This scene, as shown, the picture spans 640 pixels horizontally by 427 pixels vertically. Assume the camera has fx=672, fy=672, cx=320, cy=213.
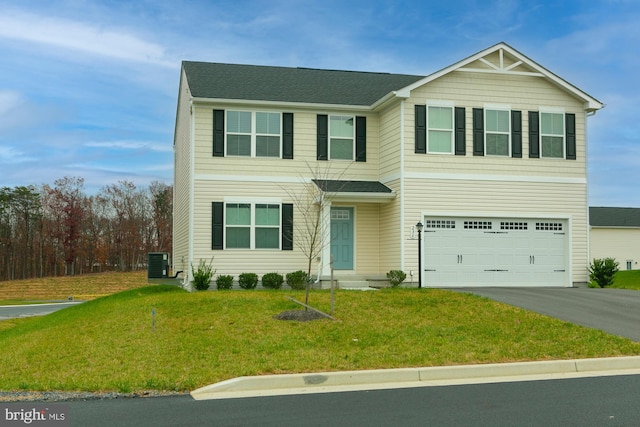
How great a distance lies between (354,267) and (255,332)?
9839mm

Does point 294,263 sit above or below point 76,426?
above

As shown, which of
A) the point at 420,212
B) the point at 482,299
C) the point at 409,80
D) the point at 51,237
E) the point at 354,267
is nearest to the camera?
the point at 482,299

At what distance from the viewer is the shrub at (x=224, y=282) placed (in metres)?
20.9

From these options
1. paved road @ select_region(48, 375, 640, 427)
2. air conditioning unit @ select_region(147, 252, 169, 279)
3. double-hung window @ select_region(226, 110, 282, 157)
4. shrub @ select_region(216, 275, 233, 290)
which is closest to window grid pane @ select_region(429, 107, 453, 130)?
double-hung window @ select_region(226, 110, 282, 157)

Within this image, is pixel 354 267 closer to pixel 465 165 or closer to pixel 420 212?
pixel 420 212

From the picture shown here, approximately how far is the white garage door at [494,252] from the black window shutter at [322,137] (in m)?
4.15

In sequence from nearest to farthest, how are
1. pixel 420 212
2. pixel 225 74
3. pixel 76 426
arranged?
pixel 76 426
pixel 420 212
pixel 225 74

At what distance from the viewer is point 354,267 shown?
2247cm

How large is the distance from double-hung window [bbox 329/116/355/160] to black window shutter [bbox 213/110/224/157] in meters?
3.64

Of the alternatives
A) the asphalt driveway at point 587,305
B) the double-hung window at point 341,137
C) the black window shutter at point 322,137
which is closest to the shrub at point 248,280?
the black window shutter at point 322,137

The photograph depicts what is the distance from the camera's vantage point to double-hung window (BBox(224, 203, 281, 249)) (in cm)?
2158

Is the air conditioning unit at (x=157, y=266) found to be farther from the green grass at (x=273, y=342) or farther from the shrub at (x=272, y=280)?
the green grass at (x=273, y=342)

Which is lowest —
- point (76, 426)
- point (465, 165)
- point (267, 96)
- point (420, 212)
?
point (76, 426)

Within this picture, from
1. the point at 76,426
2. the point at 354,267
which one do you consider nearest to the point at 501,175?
the point at 354,267
